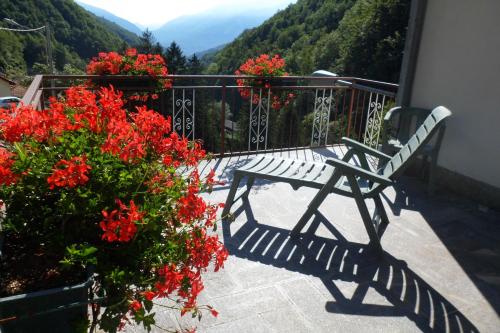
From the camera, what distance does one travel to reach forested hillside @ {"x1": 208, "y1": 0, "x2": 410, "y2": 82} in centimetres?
2072

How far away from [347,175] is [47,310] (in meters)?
2.00

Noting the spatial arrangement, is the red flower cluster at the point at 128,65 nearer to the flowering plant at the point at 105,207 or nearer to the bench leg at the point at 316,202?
the bench leg at the point at 316,202

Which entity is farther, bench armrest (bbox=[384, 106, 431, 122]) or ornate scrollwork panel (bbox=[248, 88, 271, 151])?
ornate scrollwork panel (bbox=[248, 88, 271, 151])

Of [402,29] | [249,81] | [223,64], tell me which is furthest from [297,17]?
[249,81]

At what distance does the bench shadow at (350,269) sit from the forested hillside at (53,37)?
1598 inches

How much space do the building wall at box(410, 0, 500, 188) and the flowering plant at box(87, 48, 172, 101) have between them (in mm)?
2828

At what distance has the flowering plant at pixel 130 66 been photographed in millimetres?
4254

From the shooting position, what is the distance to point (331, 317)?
223 centimetres

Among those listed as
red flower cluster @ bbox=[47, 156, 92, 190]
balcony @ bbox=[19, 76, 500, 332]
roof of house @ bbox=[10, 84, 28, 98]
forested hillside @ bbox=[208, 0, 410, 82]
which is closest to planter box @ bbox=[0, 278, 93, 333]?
red flower cluster @ bbox=[47, 156, 92, 190]

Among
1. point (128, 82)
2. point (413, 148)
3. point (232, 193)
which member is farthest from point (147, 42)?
point (413, 148)

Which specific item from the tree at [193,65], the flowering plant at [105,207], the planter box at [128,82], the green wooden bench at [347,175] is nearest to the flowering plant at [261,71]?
the planter box at [128,82]

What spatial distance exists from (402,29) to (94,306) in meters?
22.1

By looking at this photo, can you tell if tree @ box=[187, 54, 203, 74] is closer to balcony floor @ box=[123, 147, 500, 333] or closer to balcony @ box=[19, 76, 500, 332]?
balcony @ box=[19, 76, 500, 332]

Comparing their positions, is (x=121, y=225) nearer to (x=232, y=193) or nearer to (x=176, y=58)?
(x=232, y=193)
